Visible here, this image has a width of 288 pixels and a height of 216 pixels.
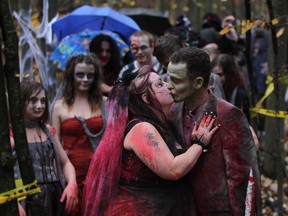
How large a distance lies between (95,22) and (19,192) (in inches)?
272

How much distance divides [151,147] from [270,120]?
517 cm

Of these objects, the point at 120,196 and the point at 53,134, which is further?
the point at 53,134

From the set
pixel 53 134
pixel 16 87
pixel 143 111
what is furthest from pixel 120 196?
pixel 53 134

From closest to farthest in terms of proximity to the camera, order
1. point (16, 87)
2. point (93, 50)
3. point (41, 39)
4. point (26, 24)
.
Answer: point (16, 87) → point (93, 50) → point (26, 24) → point (41, 39)

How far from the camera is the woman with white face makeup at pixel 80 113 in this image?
6.02 metres

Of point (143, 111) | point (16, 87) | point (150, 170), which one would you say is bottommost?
point (150, 170)

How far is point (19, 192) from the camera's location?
310 centimetres

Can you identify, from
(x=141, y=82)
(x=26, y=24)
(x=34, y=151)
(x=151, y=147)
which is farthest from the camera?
(x=26, y=24)

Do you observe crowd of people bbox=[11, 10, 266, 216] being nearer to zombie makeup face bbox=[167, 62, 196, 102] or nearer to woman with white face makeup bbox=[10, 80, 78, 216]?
zombie makeup face bbox=[167, 62, 196, 102]

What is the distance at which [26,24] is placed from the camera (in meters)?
9.28

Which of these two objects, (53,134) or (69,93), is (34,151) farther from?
(69,93)

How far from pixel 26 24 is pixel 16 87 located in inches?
260

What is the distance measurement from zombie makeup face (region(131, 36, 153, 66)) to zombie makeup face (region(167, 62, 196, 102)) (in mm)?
3334

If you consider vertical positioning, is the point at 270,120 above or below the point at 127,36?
below
